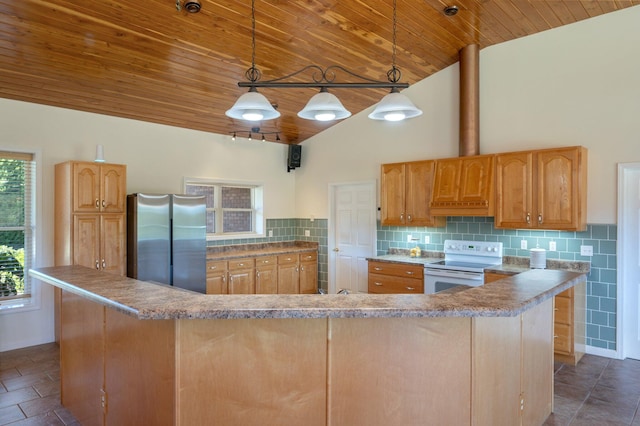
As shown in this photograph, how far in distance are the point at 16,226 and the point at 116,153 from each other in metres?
1.34

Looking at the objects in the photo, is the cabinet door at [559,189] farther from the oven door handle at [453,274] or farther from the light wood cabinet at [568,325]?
the oven door handle at [453,274]

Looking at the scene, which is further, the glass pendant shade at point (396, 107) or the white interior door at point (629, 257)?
the white interior door at point (629, 257)

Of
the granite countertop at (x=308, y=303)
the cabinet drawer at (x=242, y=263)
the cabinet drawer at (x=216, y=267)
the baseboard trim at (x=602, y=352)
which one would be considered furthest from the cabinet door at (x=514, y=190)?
the cabinet drawer at (x=216, y=267)

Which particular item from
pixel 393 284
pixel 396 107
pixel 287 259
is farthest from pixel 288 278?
pixel 396 107

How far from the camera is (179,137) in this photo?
5.66 m

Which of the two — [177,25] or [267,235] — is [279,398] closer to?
[177,25]

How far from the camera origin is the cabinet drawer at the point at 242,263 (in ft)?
18.8

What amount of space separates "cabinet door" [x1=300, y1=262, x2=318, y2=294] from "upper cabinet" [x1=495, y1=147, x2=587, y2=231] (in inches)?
125

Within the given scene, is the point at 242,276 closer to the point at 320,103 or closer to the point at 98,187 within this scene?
the point at 98,187

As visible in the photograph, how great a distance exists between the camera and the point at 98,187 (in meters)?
4.45

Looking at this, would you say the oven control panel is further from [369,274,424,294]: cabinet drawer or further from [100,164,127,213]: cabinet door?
[100,164,127,213]: cabinet door

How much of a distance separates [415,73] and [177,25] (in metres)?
3.11

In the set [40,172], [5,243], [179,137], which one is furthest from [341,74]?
[5,243]

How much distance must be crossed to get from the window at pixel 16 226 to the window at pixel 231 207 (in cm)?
189
